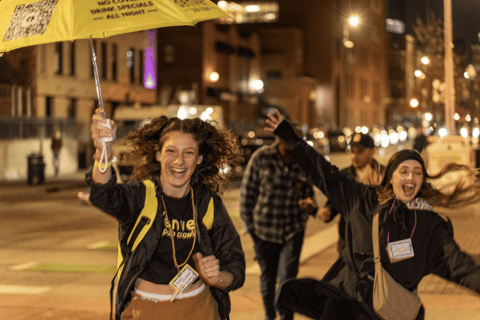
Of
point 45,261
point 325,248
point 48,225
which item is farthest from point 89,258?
point 48,225

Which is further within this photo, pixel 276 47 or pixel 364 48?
pixel 364 48

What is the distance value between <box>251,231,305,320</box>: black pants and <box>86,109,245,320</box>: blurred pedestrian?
2.72 meters

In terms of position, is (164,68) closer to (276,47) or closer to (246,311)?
(276,47)

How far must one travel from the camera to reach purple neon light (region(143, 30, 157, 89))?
1853 inches

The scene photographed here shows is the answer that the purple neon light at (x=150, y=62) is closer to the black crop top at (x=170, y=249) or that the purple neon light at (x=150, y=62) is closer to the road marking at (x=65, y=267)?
the road marking at (x=65, y=267)

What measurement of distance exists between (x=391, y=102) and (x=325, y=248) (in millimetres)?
105422

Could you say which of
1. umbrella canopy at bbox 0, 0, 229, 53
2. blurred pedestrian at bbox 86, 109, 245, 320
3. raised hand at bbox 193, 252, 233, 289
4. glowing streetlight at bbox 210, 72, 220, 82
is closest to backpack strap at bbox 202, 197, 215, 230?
blurred pedestrian at bbox 86, 109, 245, 320

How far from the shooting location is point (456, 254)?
12.2 ft

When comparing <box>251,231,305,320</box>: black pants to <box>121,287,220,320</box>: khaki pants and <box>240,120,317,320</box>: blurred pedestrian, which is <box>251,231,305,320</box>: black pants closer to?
<box>240,120,317,320</box>: blurred pedestrian

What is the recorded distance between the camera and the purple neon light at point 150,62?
47062 mm

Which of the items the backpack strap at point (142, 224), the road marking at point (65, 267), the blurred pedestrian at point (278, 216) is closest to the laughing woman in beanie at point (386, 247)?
the backpack strap at point (142, 224)

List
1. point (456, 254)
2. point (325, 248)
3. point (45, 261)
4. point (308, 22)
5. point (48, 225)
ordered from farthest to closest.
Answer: point (308, 22)
point (48, 225)
point (325, 248)
point (45, 261)
point (456, 254)

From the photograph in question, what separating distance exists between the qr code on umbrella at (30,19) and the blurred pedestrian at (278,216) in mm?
3015

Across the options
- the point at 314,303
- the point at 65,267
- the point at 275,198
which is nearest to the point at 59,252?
the point at 65,267
